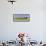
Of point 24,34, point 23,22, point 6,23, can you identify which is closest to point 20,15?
point 23,22

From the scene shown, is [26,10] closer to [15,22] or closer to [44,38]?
[15,22]

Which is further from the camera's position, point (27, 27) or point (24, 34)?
point (27, 27)

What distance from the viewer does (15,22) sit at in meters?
4.08

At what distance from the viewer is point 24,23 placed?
406 centimetres

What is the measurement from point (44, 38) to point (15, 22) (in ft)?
3.49

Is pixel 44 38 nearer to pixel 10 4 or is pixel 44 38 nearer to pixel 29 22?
pixel 29 22

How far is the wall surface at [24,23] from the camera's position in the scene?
4012mm

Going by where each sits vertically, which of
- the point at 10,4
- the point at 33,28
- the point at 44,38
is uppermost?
the point at 10,4

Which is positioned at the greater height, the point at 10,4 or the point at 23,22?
the point at 10,4

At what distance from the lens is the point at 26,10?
4051mm

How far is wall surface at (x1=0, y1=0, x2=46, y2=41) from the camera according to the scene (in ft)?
13.2

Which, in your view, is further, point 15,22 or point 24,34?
point 15,22

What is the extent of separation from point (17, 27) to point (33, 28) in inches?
20.5

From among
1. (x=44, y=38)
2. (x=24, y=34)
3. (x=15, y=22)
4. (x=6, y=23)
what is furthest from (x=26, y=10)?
(x=24, y=34)
